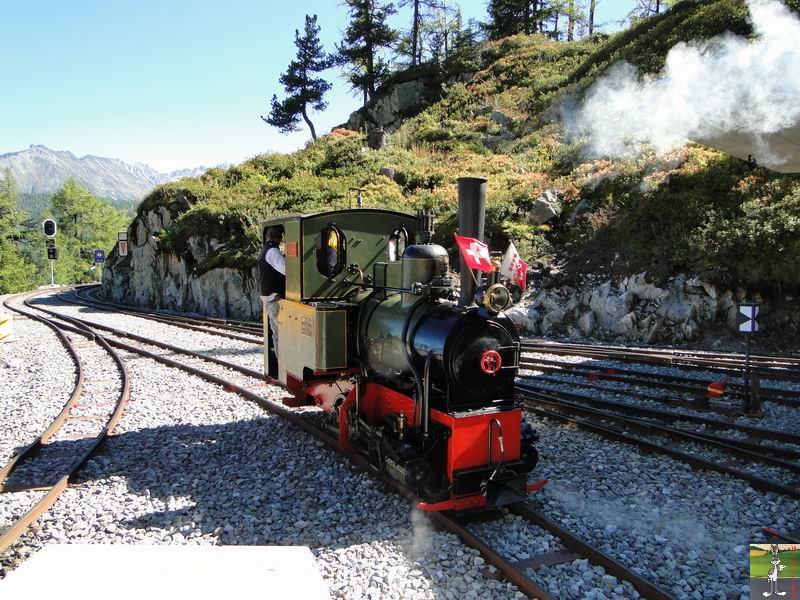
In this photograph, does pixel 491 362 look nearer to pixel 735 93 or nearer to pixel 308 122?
pixel 735 93

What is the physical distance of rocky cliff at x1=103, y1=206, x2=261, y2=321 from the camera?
2338cm

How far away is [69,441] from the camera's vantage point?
23.5 ft

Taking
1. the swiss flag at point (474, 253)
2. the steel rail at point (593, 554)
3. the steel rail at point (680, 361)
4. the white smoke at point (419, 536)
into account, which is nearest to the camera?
the steel rail at point (593, 554)

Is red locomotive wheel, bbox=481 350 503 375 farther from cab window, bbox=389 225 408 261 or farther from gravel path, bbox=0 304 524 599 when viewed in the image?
cab window, bbox=389 225 408 261

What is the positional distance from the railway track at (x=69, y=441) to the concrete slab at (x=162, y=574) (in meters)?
1.77

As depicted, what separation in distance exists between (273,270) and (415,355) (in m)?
2.97

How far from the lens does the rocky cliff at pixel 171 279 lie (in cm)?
2338

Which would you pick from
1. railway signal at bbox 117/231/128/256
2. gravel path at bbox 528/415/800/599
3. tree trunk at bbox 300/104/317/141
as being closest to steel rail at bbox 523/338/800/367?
gravel path at bbox 528/415/800/599

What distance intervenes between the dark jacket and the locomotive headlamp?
11.2 ft

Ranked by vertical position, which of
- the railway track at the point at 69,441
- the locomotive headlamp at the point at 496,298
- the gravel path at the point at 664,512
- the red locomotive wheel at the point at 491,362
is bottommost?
the railway track at the point at 69,441

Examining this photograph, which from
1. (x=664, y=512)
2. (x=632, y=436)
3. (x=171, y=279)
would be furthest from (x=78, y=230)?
(x=664, y=512)

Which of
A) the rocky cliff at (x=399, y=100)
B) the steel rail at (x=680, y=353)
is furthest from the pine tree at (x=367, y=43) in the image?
the steel rail at (x=680, y=353)

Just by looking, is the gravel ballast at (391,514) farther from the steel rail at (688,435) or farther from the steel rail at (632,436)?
the steel rail at (688,435)

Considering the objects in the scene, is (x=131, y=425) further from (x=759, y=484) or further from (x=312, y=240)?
(x=759, y=484)
